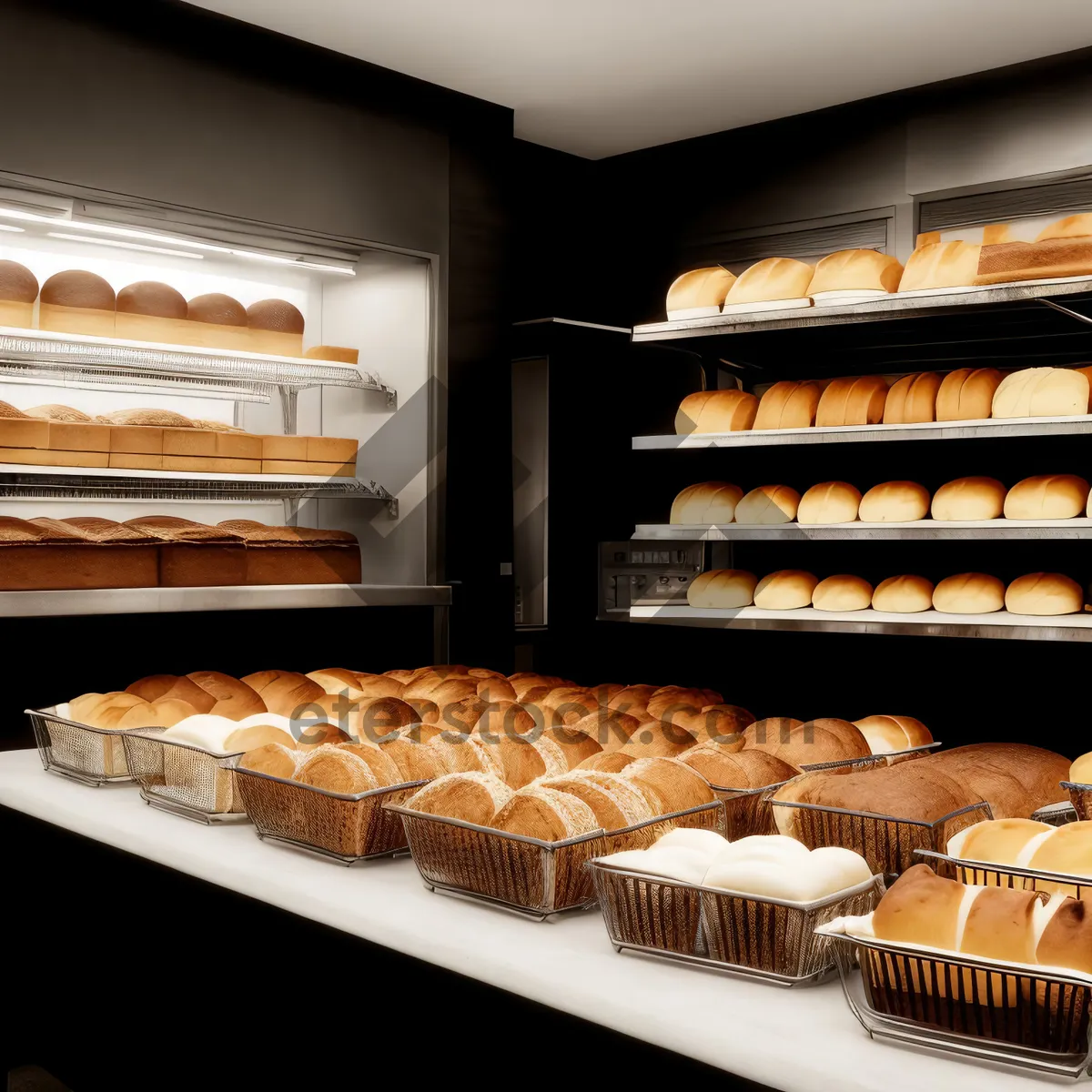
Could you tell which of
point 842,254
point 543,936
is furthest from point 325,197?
point 543,936

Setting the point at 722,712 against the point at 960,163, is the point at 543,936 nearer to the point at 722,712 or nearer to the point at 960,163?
the point at 722,712

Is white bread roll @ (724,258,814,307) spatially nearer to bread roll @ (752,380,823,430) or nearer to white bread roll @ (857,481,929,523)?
bread roll @ (752,380,823,430)

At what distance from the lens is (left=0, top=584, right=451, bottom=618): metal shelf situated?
3020 millimetres

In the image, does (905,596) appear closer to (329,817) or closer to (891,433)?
(891,433)

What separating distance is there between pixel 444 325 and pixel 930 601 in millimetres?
1941

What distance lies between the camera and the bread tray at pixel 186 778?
66.9 inches

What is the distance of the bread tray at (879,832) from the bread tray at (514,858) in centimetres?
13

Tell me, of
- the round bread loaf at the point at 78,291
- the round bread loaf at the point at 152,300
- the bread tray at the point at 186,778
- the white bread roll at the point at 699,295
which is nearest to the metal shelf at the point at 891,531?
the white bread roll at the point at 699,295

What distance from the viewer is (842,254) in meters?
3.20

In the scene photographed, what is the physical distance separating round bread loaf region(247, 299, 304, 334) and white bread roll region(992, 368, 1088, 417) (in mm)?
2169

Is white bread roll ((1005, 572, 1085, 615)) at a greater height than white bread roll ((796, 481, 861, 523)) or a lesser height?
lesser

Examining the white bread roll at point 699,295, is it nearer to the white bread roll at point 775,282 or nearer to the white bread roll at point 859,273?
the white bread roll at point 775,282

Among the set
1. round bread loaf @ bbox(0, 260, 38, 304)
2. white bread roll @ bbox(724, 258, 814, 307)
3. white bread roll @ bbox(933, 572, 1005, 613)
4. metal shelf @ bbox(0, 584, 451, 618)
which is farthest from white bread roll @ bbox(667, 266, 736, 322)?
round bread loaf @ bbox(0, 260, 38, 304)

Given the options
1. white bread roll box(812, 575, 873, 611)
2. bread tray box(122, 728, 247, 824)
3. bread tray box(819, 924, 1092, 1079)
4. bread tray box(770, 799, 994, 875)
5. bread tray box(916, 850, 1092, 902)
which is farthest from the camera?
white bread roll box(812, 575, 873, 611)
